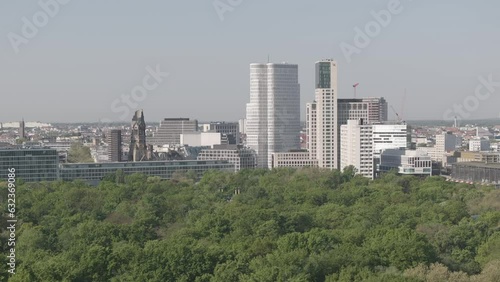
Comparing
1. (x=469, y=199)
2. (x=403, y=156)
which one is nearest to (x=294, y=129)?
(x=403, y=156)

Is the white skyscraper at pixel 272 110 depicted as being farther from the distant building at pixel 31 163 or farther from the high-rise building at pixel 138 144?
the distant building at pixel 31 163

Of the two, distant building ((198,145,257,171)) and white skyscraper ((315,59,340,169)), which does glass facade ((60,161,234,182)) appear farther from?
white skyscraper ((315,59,340,169))

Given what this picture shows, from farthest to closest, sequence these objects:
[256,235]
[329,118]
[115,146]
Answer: [115,146]
[329,118]
[256,235]

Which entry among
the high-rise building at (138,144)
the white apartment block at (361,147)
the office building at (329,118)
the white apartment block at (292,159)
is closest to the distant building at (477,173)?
the white apartment block at (361,147)

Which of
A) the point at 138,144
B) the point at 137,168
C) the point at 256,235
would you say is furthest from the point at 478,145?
the point at 256,235

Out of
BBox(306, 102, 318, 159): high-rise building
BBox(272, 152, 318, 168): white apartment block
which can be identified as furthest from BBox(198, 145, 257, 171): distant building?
BBox(306, 102, 318, 159): high-rise building

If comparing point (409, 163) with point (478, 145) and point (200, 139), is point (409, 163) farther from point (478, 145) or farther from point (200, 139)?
point (200, 139)
